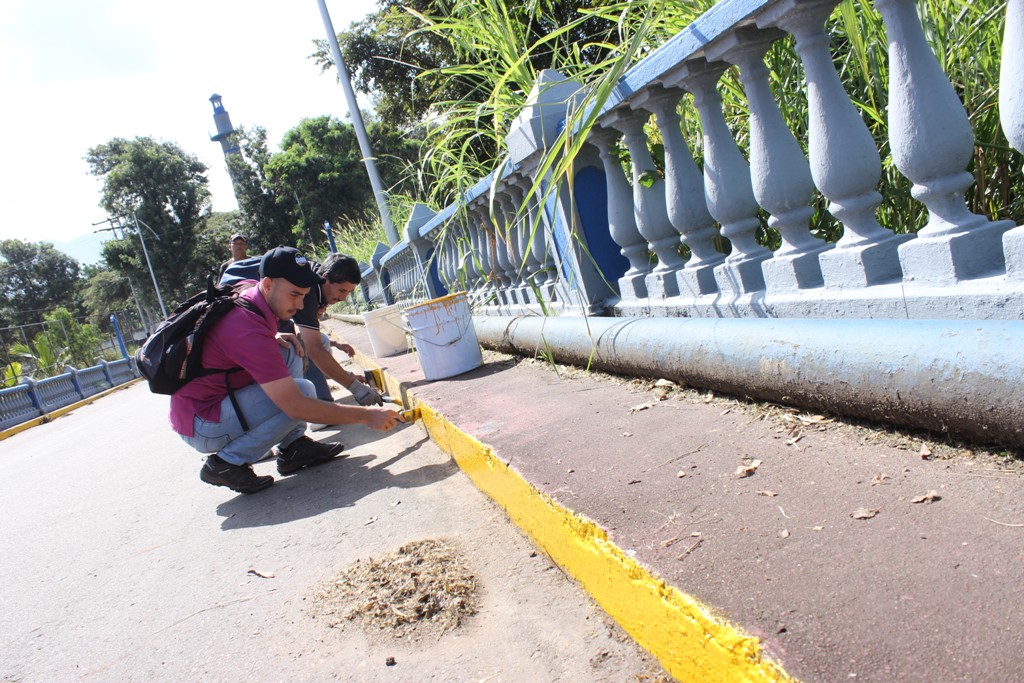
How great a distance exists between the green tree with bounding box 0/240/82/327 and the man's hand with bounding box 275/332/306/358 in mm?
68755

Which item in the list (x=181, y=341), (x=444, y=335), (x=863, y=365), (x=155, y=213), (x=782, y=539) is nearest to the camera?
(x=782, y=539)

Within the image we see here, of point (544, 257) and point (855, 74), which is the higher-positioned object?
point (855, 74)

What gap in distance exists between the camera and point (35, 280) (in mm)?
67375

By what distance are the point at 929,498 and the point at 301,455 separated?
3293 millimetres

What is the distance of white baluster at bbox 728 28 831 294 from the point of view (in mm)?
2312

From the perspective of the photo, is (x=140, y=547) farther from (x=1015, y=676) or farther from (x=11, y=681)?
(x=1015, y=676)

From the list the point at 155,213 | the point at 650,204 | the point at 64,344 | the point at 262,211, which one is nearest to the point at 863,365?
the point at 650,204

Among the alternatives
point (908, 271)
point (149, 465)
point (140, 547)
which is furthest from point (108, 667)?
point (149, 465)

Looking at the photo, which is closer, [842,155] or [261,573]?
[842,155]

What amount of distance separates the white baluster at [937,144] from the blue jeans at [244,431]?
3.08 meters

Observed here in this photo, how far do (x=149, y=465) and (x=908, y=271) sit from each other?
5.22 metres

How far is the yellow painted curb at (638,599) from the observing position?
123 cm

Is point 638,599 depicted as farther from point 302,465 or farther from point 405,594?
point 302,465

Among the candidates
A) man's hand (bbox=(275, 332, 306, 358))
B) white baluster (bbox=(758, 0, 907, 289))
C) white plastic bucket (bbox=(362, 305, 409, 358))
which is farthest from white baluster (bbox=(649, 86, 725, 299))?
white plastic bucket (bbox=(362, 305, 409, 358))
